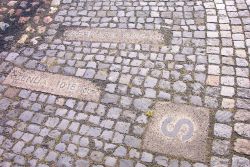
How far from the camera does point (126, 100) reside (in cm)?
527

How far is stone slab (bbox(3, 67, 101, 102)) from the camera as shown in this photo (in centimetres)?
550

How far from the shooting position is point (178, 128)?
4.83m

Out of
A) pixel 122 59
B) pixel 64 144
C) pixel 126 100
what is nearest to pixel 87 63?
pixel 122 59

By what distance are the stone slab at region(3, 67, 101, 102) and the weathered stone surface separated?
2343 millimetres

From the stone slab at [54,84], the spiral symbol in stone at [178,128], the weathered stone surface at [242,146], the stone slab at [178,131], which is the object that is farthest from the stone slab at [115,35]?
the weathered stone surface at [242,146]

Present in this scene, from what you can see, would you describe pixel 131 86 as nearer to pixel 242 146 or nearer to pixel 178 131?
pixel 178 131

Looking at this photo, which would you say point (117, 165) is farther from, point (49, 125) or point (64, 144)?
point (49, 125)

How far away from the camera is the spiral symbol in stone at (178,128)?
4.71 m

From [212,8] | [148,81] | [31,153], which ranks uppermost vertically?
[212,8]

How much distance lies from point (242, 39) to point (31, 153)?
4.26 meters

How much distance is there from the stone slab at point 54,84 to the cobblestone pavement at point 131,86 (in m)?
0.11

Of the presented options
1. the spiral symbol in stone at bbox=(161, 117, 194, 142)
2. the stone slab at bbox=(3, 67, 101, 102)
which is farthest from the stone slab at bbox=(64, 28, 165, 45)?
the spiral symbol in stone at bbox=(161, 117, 194, 142)

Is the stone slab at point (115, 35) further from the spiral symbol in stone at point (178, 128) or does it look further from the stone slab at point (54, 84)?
the spiral symbol in stone at point (178, 128)

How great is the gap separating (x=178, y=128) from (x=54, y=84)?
242 centimetres
